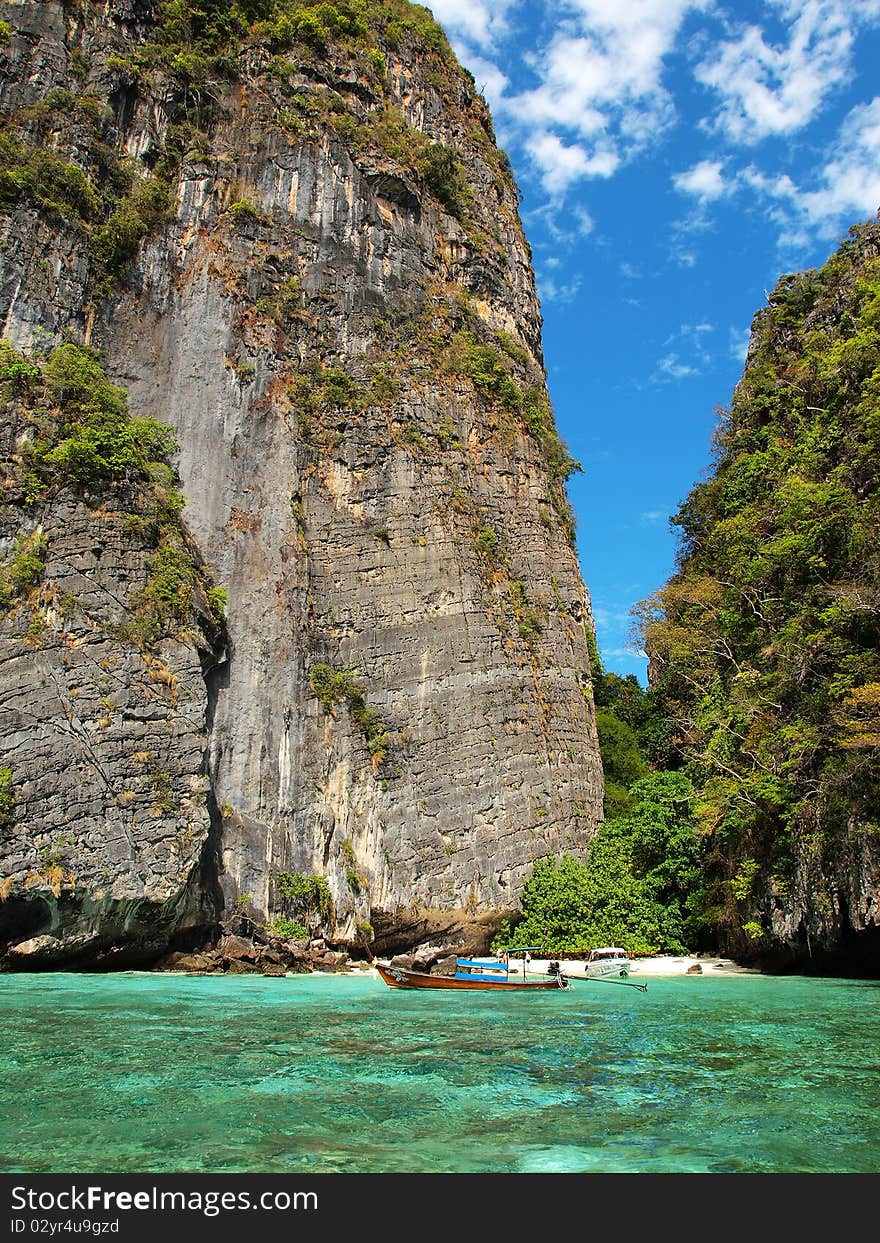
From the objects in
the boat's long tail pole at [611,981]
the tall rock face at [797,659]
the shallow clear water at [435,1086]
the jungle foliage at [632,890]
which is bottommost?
the boat's long tail pole at [611,981]

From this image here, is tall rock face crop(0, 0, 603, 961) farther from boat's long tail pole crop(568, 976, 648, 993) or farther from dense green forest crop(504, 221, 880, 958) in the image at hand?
boat's long tail pole crop(568, 976, 648, 993)

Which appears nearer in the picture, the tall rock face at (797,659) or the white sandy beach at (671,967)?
the tall rock face at (797,659)

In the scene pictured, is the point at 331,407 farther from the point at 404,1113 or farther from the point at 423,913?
the point at 404,1113

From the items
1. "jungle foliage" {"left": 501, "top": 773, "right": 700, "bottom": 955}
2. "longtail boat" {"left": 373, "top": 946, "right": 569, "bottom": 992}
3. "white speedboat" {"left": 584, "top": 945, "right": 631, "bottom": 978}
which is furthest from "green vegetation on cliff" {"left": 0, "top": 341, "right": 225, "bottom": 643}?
"white speedboat" {"left": 584, "top": 945, "right": 631, "bottom": 978}

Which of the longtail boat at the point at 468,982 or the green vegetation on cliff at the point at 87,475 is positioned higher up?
the green vegetation on cliff at the point at 87,475

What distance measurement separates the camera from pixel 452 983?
60.8 feet

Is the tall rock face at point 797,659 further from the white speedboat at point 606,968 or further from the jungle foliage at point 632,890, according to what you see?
the white speedboat at point 606,968

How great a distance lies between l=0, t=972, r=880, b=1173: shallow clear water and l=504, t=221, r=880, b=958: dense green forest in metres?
5.89

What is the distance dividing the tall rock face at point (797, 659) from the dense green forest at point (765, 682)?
0.20 ft

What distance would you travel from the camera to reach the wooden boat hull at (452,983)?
1852 centimetres


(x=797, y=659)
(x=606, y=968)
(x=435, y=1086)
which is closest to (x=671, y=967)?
(x=606, y=968)

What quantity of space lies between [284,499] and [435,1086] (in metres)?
24.8

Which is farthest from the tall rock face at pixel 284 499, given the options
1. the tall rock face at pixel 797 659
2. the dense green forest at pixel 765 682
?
the tall rock face at pixel 797 659
